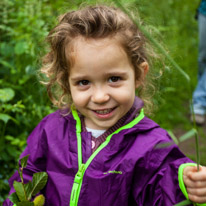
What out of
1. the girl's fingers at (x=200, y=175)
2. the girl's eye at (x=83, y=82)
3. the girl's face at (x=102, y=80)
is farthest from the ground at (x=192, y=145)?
the girl's fingers at (x=200, y=175)

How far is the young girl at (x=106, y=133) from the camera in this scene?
4.89 feet

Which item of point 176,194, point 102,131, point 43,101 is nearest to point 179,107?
point 43,101

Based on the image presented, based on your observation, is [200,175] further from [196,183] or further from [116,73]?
[116,73]

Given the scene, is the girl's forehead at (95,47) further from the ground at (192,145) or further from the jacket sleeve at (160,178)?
the ground at (192,145)

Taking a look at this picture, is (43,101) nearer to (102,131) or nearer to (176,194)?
(102,131)

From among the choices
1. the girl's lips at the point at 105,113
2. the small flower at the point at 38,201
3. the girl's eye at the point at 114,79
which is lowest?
the small flower at the point at 38,201

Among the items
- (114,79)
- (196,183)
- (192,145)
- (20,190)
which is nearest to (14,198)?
(20,190)

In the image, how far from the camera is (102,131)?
171cm

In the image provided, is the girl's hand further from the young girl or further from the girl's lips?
the girl's lips

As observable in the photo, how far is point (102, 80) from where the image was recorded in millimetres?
1500

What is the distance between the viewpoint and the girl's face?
4.84 feet

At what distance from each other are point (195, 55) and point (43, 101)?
2.98 meters

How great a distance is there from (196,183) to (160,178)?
316mm

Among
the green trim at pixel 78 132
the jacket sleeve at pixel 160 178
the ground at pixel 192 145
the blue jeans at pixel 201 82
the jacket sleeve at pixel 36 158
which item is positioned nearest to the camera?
the jacket sleeve at pixel 160 178
